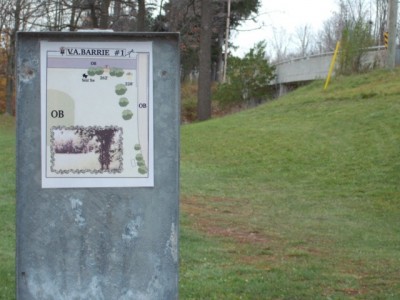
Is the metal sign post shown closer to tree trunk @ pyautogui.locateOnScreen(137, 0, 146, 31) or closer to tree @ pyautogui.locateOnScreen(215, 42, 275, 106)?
tree trunk @ pyautogui.locateOnScreen(137, 0, 146, 31)

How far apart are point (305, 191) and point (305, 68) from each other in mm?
24446

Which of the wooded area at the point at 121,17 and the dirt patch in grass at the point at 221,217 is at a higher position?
the wooded area at the point at 121,17

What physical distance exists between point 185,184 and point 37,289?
489 inches

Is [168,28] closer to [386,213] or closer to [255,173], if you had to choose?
[255,173]

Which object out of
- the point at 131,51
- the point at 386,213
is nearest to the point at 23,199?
the point at 131,51

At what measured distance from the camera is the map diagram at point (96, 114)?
3.91m

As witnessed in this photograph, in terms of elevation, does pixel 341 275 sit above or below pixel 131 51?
below

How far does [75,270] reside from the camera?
3959 mm

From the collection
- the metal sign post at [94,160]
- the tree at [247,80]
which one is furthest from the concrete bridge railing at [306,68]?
the metal sign post at [94,160]

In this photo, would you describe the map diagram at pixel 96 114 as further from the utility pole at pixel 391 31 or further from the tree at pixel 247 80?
the tree at pixel 247 80

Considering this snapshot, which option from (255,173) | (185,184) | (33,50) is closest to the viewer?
(33,50)

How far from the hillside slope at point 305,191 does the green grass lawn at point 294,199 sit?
0.03m

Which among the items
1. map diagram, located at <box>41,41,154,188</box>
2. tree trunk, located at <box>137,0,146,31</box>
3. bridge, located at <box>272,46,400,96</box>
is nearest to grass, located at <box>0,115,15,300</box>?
map diagram, located at <box>41,41,154,188</box>

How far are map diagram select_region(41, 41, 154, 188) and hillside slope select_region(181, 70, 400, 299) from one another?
9.03 feet
